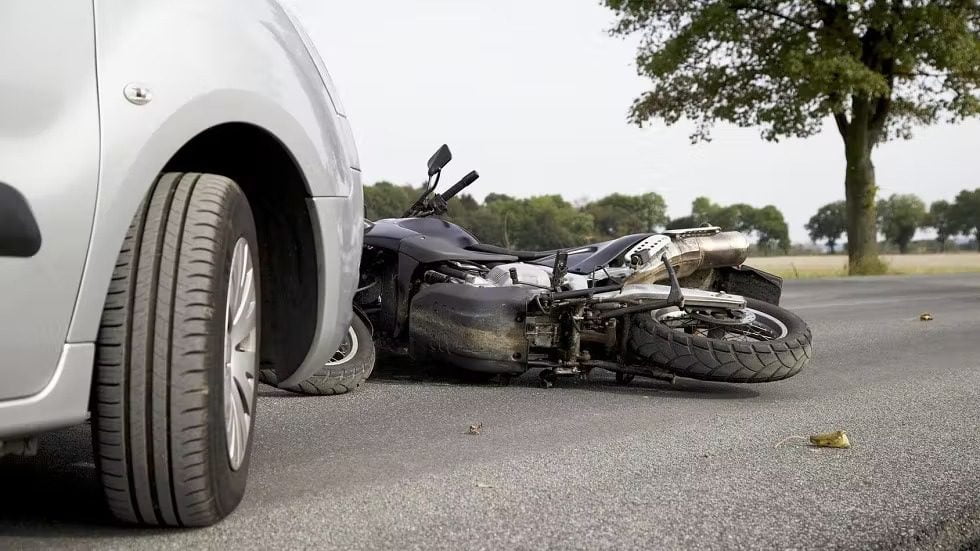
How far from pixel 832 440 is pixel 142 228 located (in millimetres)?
2674

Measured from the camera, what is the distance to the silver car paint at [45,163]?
6.89ft

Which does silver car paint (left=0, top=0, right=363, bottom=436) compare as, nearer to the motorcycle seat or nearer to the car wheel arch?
the car wheel arch

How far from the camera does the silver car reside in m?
2.13

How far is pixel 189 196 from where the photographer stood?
2480 millimetres

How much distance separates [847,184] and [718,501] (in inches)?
961

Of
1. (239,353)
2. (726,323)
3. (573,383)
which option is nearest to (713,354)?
(726,323)

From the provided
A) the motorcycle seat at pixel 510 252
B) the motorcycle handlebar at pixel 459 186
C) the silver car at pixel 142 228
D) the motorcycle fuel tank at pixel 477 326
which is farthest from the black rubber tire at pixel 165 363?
the motorcycle handlebar at pixel 459 186

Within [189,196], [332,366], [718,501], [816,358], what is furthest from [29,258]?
[816,358]

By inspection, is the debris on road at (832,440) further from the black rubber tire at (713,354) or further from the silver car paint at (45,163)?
the silver car paint at (45,163)

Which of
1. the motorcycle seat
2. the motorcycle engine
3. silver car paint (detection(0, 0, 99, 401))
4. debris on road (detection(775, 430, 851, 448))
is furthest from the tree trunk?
silver car paint (detection(0, 0, 99, 401))

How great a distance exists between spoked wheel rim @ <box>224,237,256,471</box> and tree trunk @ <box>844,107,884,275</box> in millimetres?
23382

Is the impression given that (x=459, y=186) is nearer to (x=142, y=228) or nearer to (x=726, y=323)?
(x=726, y=323)

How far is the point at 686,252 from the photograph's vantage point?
6109 mm

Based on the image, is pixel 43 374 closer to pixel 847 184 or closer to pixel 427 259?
pixel 427 259
